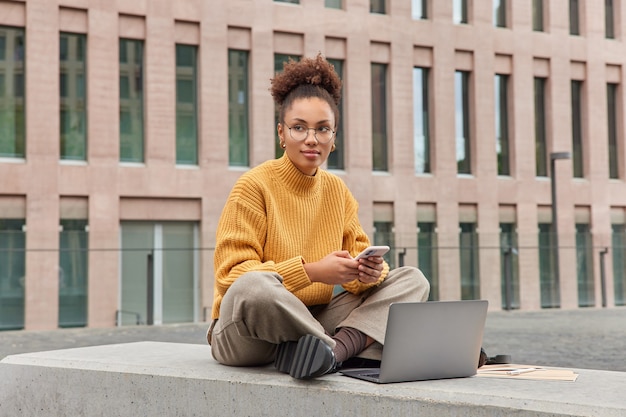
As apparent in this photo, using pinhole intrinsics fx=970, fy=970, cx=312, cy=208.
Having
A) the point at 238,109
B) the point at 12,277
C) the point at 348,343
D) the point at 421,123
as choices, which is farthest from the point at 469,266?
the point at 348,343

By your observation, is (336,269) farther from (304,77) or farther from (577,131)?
(577,131)

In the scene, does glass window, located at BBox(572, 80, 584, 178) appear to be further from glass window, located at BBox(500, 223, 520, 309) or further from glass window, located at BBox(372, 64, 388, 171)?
glass window, located at BBox(500, 223, 520, 309)

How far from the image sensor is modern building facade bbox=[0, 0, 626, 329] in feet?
66.8

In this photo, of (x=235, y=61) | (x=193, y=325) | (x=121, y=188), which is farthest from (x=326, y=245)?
(x=235, y=61)

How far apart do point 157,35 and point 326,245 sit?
Answer: 65.9ft

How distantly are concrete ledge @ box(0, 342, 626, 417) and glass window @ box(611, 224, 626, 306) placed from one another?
21043 mm

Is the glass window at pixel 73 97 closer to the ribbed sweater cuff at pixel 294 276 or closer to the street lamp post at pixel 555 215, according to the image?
the street lamp post at pixel 555 215

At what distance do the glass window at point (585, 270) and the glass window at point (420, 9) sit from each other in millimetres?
8095

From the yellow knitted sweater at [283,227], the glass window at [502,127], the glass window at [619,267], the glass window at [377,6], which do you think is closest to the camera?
the yellow knitted sweater at [283,227]

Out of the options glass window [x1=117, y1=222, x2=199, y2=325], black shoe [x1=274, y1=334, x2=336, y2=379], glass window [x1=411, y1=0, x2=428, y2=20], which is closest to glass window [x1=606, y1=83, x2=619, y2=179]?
glass window [x1=411, y1=0, x2=428, y2=20]

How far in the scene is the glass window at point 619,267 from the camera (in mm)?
25297

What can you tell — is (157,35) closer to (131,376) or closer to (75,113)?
(75,113)

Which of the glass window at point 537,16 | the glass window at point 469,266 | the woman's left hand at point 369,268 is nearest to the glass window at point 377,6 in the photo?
the glass window at point 537,16

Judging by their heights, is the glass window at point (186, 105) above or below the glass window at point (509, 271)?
above
